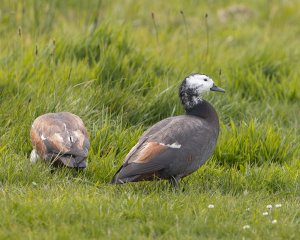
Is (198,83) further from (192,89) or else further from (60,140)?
(60,140)

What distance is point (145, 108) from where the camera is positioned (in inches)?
303

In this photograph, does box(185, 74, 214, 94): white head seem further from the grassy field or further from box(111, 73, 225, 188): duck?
the grassy field

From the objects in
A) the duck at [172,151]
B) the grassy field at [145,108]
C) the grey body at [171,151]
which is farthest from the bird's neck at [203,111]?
the grassy field at [145,108]

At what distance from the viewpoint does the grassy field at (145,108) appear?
537 centimetres

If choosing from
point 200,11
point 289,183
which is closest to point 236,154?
point 289,183

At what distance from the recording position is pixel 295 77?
876 centimetres

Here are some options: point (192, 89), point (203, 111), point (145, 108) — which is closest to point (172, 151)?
point (203, 111)

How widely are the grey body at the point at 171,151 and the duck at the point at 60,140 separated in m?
0.41

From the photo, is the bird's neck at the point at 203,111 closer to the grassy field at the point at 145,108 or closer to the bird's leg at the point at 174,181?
the grassy field at the point at 145,108

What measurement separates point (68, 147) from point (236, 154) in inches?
60.5

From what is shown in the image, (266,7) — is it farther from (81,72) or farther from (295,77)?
(81,72)

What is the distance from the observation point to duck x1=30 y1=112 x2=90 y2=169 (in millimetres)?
6332

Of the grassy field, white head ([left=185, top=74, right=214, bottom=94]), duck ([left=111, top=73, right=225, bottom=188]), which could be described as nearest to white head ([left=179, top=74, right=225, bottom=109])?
white head ([left=185, top=74, right=214, bottom=94])

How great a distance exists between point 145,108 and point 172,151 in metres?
1.46
